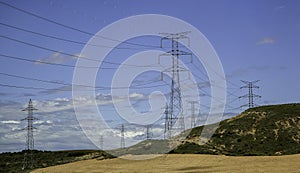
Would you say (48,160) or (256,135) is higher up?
(256,135)

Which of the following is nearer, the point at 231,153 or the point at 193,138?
the point at 231,153

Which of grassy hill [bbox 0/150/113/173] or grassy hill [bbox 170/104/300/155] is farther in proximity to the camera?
grassy hill [bbox 0/150/113/173]

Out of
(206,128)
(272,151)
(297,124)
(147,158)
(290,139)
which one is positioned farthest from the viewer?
(206,128)

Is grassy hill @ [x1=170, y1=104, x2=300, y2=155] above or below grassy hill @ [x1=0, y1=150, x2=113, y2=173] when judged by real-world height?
above

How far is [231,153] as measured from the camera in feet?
287

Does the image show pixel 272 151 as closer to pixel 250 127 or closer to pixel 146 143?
pixel 250 127

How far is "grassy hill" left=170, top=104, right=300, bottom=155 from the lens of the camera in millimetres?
90125

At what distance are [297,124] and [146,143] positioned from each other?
33.4 meters

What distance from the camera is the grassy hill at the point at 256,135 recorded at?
90.1m

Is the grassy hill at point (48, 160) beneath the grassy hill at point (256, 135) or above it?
beneath

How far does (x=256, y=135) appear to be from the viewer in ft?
331

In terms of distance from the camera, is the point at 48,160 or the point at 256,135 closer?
the point at 256,135

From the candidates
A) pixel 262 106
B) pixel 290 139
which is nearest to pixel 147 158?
pixel 290 139

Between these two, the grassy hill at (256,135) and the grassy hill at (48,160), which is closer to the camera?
the grassy hill at (256,135)
